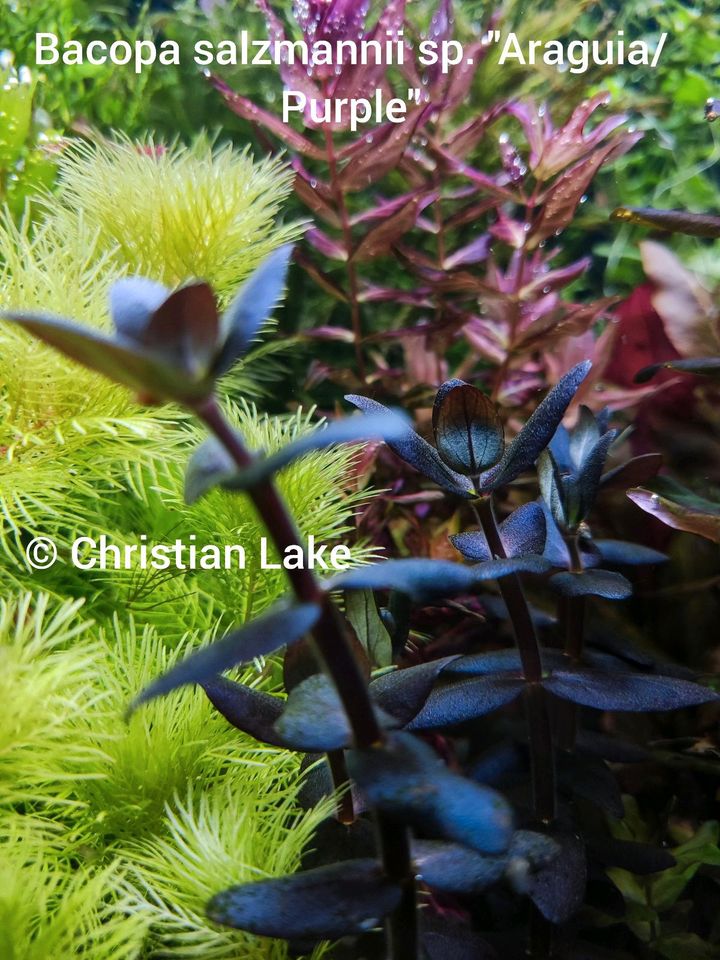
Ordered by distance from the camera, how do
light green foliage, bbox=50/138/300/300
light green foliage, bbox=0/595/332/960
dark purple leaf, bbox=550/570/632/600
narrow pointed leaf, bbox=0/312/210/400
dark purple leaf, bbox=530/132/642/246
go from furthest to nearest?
dark purple leaf, bbox=530/132/642/246
light green foliage, bbox=50/138/300/300
dark purple leaf, bbox=550/570/632/600
light green foliage, bbox=0/595/332/960
narrow pointed leaf, bbox=0/312/210/400

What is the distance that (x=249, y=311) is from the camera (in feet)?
Result: 0.81

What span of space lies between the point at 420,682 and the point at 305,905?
3.6 inches

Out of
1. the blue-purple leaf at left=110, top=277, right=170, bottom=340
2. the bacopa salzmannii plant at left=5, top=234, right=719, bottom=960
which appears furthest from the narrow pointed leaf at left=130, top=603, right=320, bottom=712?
the blue-purple leaf at left=110, top=277, right=170, bottom=340

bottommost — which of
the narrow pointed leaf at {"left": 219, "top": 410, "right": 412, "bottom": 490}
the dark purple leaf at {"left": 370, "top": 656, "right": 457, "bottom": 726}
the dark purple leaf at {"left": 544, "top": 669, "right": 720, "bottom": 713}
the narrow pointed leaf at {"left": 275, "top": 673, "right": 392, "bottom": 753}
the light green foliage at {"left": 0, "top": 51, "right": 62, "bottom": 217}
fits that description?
the dark purple leaf at {"left": 544, "top": 669, "right": 720, "bottom": 713}

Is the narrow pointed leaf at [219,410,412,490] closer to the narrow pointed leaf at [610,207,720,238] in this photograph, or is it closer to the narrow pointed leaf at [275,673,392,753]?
the narrow pointed leaf at [275,673,392,753]

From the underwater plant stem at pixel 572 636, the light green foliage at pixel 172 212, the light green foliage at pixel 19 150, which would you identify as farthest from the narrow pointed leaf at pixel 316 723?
the light green foliage at pixel 19 150

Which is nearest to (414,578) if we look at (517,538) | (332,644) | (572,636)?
(332,644)

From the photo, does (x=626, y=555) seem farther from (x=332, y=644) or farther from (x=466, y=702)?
(x=332, y=644)

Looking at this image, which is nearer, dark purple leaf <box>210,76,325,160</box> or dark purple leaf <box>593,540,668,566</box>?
dark purple leaf <box>593,540,668,566</box>

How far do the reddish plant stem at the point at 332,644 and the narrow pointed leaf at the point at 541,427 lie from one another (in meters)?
0.14

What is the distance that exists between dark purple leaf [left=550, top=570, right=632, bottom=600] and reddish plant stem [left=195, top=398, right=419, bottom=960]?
0.18 m

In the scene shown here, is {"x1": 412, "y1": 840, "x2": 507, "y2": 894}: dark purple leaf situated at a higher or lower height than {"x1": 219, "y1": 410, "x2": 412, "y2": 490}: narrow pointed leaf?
lower

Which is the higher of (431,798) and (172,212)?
(172,212)

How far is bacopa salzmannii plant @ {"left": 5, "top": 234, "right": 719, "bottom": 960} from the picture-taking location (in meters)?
0.24
